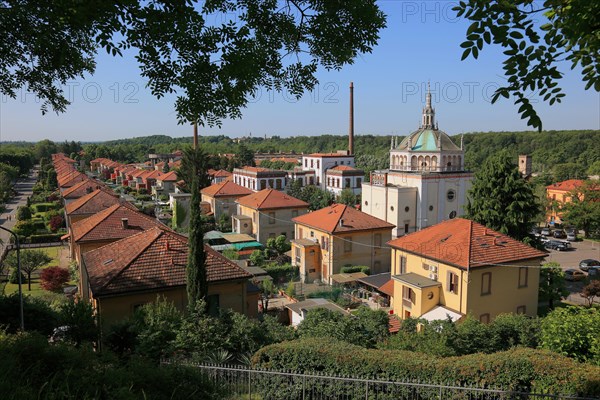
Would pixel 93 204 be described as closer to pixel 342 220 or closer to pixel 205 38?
pixel 342 220

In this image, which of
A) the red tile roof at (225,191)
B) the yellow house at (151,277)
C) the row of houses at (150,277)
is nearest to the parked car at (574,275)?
the row of houses at (150,277)

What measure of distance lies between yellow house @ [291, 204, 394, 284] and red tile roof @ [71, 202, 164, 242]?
1181 centimetres

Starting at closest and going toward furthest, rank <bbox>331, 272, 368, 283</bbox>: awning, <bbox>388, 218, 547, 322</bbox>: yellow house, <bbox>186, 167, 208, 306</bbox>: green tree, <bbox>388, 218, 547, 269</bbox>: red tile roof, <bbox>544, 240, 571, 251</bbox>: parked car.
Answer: <bbox>186, 167, 208, 306</bbox>: green tree
<bbox>388, 218, 547, 322</bbox>: yellow house
<bbox>388, 218, 547, 269</bbox>: red tile roof
<bbox>331, 272, 368, 283</bbox>: awning
<bbox>544, 240, 571, 251</bbox>: parked car

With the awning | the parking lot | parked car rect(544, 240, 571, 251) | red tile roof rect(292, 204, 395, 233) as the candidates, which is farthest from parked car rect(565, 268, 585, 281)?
the awning

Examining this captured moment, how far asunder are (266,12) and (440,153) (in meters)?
48.3

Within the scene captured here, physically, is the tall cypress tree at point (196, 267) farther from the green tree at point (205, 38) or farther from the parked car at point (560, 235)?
the parked car at point (560, 235)

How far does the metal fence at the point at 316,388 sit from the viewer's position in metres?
11.0

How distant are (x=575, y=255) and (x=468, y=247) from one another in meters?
28.3

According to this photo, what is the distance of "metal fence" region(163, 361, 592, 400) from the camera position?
1102 cm

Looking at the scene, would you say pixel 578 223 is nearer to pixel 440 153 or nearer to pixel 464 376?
pixel 440 153

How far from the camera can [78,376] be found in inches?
239

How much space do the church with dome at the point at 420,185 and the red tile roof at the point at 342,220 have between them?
14137 millimetres

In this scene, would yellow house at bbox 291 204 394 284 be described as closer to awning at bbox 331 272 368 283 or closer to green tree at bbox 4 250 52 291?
awning at bbox 331 272 368 283

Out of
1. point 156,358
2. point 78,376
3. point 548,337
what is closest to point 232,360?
point 156,358
